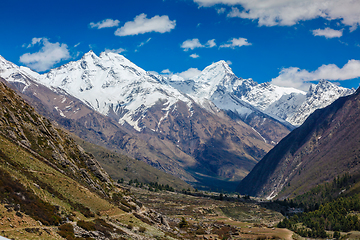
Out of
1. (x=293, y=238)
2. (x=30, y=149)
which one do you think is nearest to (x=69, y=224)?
(x=30, y=149)

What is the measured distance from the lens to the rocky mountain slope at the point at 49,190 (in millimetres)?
51875

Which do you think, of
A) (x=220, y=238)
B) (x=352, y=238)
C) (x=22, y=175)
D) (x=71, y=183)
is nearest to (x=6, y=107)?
(x=71, y=183)

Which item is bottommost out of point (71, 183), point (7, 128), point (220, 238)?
point (220, 238)

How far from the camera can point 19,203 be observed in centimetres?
5341

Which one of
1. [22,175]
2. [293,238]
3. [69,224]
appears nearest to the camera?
[69,224]

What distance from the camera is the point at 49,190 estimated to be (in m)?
73.3

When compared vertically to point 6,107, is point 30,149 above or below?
below

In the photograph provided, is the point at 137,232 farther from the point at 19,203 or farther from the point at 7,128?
the point at 7,128

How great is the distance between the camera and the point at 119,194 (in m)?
120

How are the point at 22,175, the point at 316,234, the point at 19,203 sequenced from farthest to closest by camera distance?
the point at 316,234
the point at 22,175
the point at 19,203

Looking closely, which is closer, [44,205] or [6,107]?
[44,205]

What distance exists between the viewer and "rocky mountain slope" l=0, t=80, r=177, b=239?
170 ft

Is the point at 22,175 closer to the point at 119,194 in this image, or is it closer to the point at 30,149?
the point at 30,149

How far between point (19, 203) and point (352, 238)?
15766cm
